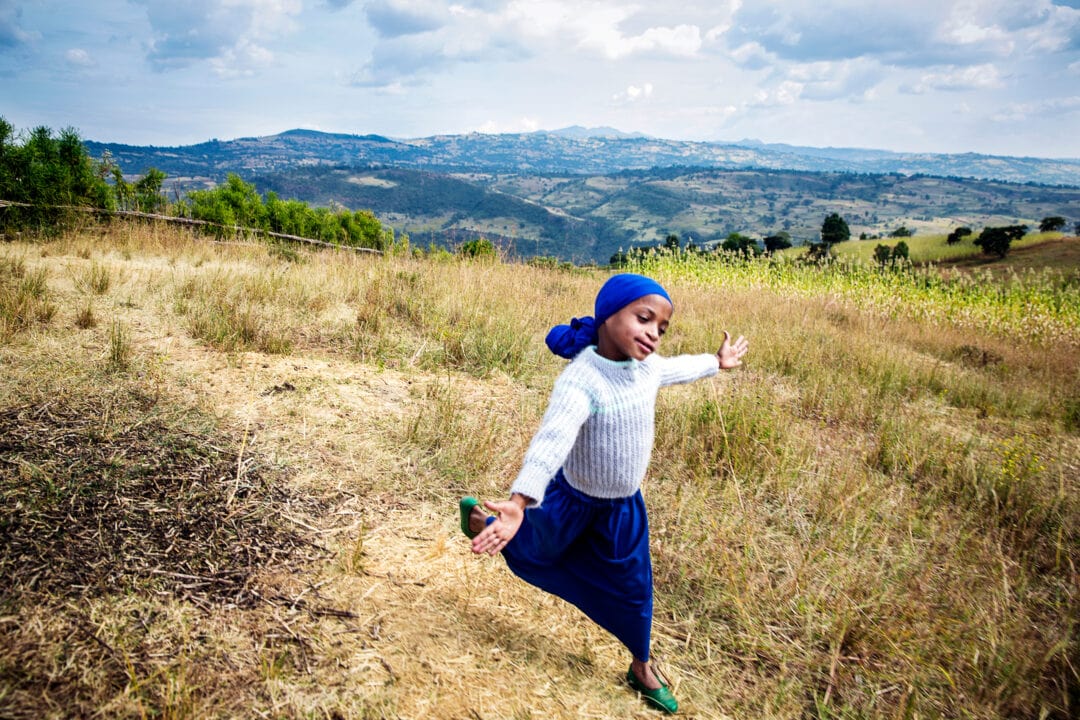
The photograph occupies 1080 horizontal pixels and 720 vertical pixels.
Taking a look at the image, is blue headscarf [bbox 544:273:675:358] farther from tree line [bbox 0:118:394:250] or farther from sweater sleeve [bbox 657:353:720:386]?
tree line [bbox 0:118:394:250]

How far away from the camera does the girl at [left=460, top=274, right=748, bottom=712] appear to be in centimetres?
196

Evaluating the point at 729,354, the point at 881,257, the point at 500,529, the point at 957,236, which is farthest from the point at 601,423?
the point at 957,236

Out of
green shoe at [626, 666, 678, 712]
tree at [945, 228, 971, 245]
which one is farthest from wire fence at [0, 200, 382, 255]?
tree at [945, 228, 971, 245]

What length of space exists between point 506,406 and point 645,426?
9.31 ft

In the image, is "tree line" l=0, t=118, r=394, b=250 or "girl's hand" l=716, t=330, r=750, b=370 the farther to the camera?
"tree line" l=0, t=118, r=394, b=250

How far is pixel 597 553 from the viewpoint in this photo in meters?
2.18

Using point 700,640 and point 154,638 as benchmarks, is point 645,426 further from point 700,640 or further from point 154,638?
point 154,638

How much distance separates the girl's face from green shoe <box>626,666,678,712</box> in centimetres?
137

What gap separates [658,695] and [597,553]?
658 mm

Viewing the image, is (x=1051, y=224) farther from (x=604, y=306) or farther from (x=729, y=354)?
(x=604, y=306)

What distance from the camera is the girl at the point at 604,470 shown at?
1961 millimetres

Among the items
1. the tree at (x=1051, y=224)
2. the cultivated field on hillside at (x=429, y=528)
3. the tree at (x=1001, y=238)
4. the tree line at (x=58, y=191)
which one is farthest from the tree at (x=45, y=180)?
the tree at (x=1051, y=224)

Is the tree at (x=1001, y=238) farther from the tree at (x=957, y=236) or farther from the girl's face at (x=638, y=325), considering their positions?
the girl's face at (x=638, y=325)

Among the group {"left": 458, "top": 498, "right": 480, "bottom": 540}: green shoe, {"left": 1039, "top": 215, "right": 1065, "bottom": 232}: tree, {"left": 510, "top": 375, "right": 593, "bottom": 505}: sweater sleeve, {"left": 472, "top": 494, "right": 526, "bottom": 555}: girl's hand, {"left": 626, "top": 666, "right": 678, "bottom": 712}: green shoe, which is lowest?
{"left": 626, "top": 666, "right": 678, "bottom": 712}: green shoe
